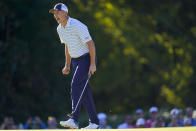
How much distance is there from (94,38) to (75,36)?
20.4 meters

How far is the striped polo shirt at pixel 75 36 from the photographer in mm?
8555

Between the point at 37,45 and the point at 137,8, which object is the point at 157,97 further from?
the point at 37,45

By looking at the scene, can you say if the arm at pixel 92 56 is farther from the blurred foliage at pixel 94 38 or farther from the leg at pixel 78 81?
the blurred foliage at pixel 94 38

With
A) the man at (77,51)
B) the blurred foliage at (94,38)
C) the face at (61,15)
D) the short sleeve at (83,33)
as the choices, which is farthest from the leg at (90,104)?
the blurred foliage at (94,38)

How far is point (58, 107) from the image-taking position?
82.5 feet

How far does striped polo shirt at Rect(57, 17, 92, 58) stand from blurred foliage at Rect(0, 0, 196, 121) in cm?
1350

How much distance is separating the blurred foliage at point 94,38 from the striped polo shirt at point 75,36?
1350 centimetres

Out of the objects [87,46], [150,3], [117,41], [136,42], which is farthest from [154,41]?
[87,46]

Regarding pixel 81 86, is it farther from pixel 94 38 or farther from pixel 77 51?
pixel 94 38

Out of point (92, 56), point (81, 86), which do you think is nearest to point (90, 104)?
point (81, 86)

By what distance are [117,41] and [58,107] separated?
32.8 feet

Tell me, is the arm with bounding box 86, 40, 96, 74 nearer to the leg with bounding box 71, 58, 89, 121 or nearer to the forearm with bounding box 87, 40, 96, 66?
the forearm with bounding box 87, 40, 96, 66

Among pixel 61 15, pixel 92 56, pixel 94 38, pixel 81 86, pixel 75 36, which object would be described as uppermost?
pixel 61 15

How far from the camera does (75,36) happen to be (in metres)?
8.65
